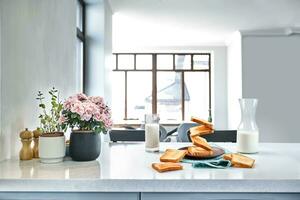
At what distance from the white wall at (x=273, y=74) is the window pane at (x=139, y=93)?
255 centimetres

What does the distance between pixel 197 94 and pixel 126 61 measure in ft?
6.70

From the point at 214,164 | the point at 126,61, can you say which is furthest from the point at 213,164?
the point at 126,61

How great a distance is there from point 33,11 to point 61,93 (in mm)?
705

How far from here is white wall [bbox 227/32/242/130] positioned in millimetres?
6168

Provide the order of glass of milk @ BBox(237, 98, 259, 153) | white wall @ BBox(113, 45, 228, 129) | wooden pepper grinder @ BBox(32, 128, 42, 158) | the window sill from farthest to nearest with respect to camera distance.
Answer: white wall @ BBox(113, 45, 228, 129), the window sill, glass of milk @ BBox(237, 98, 259, 153), wooden pepper grinder @ BBox(32, 128, 42, 158)

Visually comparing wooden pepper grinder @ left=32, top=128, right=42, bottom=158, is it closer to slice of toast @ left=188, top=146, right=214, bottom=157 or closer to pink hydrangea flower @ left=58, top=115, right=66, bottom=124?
pink hydrangea flower @ left=58, top=115, right=66, bottom=124

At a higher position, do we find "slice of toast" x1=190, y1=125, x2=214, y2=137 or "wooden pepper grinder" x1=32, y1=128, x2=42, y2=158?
"slice of toast" x1=190, y1=125, x2=214, y2=137

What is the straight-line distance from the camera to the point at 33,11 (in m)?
1.65

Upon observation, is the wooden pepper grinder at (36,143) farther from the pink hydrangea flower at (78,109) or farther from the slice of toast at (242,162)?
the slice of toast at (242,162)

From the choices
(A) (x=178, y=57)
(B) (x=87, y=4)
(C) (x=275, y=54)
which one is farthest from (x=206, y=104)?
(B) (x=87, y=4)

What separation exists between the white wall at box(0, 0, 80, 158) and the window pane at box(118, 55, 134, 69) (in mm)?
5439

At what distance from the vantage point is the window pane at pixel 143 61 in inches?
300

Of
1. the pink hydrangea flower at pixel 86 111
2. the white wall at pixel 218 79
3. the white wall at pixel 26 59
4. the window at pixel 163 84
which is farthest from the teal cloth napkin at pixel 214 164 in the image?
the window at pixel 163 84

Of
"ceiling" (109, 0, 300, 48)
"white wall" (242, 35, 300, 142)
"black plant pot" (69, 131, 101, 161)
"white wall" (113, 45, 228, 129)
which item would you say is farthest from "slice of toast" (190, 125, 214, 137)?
"white wall" (113, 45, 228, 129)
